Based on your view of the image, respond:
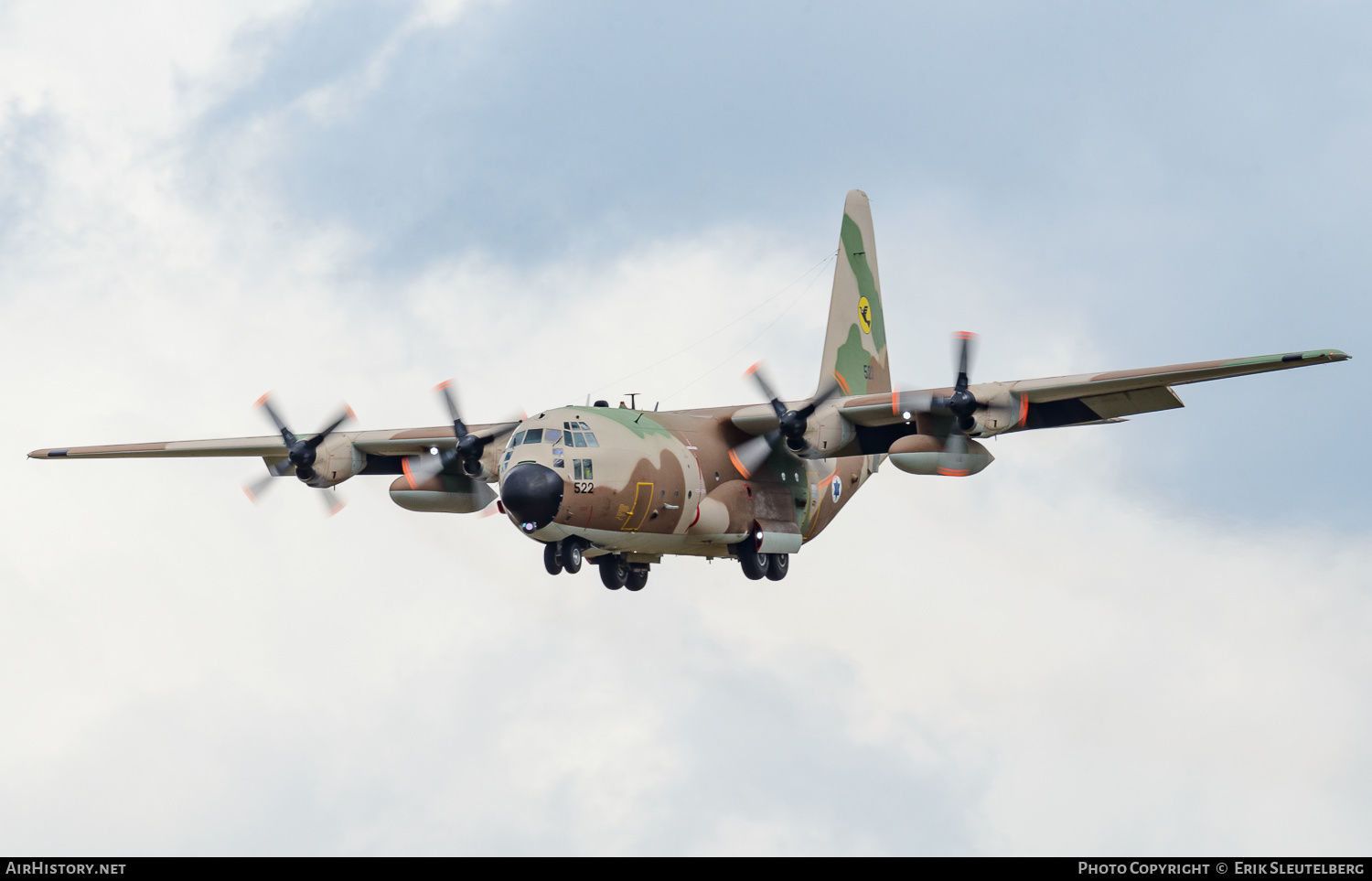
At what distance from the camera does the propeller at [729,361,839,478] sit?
27281 mm

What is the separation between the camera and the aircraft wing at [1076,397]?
971 inches

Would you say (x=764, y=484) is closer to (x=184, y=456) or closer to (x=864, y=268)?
(x=864, y=268)

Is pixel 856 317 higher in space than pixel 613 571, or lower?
higher

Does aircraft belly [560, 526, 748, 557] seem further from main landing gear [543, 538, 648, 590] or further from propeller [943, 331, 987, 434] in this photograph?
propeller [943, 331, 987, 434]

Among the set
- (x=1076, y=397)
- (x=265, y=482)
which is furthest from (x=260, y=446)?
(x=1076, y=397)

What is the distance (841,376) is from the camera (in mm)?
32656

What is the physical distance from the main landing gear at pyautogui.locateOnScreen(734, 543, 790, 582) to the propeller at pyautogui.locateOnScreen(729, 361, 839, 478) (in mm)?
1436

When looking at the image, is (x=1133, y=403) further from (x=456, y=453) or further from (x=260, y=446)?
(x=260, y=446)

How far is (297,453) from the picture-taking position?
29.8 meters

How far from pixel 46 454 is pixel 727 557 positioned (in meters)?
15.9

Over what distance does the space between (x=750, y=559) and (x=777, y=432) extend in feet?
8.19

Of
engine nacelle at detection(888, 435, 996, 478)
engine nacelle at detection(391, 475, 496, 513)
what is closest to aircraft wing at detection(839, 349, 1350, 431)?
engine nacelle at detection(888, 435, 996, 478)

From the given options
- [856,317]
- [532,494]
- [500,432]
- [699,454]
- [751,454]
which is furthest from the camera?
[856,317]
